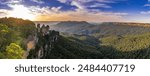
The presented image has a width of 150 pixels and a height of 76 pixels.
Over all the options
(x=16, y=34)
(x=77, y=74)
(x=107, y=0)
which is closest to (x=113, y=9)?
(x=107, y=0)

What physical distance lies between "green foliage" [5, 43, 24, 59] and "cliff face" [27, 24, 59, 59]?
0.68 ft

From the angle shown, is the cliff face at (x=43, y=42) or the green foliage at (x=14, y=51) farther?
the cliff face at (x=43, y=42)

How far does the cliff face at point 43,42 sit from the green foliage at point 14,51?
208 millimetres

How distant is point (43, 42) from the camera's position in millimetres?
8875

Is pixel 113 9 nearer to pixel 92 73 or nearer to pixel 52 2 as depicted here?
pixel 52 2

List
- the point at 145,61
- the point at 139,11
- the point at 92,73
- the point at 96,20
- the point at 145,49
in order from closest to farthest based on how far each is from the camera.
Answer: the point at 92,73 < the point at 145,61 < the point at 139,11 < the point at 96,20 < the point at 145,49

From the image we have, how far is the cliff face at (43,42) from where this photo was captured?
802 centimetres

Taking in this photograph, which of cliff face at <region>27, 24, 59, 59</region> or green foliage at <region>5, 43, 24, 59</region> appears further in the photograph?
cliff face at <region>27, 24, 59, 59</region>

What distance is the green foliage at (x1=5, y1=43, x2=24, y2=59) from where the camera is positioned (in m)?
7.39

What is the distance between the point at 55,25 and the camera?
8.14 meters

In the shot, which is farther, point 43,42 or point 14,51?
point 43,42

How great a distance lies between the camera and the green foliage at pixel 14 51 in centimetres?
739

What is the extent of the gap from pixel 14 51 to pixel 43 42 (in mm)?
1436

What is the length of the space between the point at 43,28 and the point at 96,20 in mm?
1109
